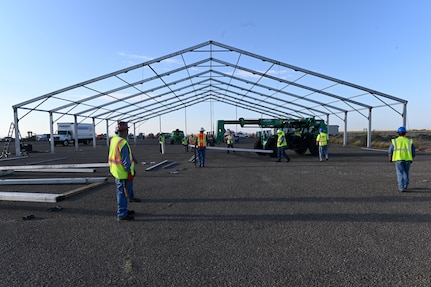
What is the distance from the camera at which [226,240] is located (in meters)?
4.16

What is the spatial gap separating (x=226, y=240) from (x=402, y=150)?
5592 millimetres

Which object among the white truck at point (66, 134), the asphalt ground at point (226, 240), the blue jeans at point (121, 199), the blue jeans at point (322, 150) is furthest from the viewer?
the white truck at point (66, 134)

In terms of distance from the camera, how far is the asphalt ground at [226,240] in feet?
10.4

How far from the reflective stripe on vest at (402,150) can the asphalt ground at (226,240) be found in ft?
3.04

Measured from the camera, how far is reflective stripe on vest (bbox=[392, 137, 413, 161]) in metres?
6.95

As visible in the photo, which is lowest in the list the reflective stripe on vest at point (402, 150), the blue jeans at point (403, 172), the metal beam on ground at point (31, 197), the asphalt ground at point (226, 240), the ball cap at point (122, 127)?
the asphalt ground at point (226, 240)

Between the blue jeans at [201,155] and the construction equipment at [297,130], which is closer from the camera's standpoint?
the blue jeans at [201,155]

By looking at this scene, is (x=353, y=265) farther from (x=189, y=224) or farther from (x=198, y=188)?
(x=198, y=188)

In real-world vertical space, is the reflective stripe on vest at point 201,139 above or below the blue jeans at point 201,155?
above

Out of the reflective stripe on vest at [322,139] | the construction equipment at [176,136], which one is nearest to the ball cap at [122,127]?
the reflective stripe on vest at [322,139]

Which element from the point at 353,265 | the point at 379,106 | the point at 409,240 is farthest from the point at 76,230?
the point at 379,106

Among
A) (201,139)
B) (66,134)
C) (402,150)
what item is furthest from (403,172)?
(66,134)

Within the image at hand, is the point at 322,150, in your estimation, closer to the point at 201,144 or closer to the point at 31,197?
the point at 201,144

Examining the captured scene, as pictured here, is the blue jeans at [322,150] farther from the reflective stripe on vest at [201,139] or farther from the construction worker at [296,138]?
the reflective stripe on vest at [201,139]
